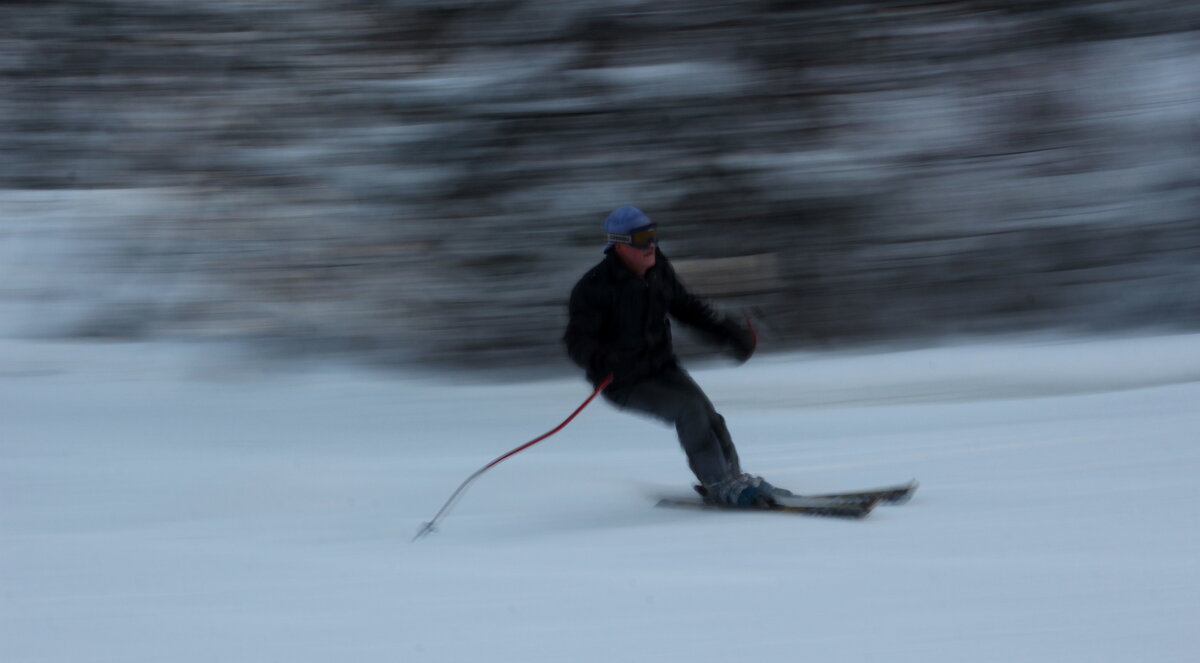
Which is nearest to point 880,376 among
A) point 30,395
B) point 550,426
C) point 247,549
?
point 550,426

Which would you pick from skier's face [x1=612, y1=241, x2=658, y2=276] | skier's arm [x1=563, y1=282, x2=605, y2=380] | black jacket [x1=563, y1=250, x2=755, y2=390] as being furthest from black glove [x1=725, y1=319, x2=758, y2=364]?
skier's arm [x1=563, y1=282, x2=605, y2=380]

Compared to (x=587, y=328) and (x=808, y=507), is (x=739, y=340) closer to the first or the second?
(x=587, y=328)

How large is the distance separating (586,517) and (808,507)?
92 cm

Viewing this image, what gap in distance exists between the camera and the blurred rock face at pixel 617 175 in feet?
28.9

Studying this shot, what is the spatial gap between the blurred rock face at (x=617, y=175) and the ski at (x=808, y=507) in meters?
3.64

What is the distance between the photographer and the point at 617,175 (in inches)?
368

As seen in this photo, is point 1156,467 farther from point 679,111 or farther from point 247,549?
point 679,111

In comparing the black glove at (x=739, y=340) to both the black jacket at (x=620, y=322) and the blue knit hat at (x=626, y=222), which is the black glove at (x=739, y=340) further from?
the blue knit hat at (x=626, y=222)

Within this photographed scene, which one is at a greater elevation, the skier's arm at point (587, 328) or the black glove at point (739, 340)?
the skier's arm at point (587, 328)

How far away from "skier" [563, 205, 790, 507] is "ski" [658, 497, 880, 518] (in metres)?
0.03

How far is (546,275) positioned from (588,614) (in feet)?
18.5

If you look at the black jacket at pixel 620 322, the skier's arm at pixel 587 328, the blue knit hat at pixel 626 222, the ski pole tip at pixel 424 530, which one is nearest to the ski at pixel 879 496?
the black jacket at pixel 620 322

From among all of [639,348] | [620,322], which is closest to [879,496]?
[639,348]

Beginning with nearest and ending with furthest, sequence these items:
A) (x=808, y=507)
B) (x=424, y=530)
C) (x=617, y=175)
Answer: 1. (x=808, y=507)
2. (x=424, y=530)
3. (x=617, y=175)
